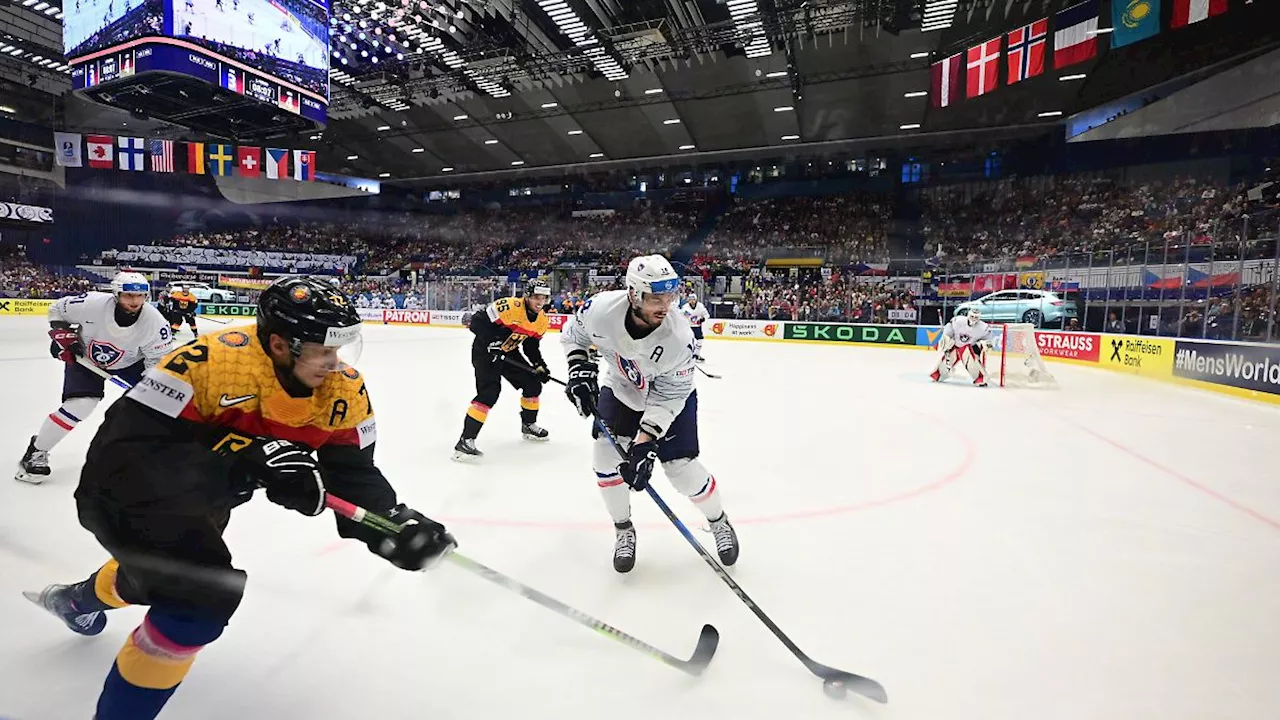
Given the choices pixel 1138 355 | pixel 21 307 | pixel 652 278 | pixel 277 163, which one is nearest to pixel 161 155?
pixel 277 163

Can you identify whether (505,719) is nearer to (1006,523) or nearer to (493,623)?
(493,623)

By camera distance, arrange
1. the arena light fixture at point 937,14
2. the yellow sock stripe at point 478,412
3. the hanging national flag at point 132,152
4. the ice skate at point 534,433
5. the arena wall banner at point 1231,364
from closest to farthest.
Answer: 1. the yellow sock stripe at point 478,412
2. the ice skate at point 534,433
3. the arena wall banner at point 1231,364
4. the arena light fixture at point 937,14
5. the hanging national flag at point 132,152

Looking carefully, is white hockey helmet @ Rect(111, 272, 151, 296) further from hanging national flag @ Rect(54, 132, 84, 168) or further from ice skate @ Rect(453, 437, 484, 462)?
hanging national flag @ Rect(54, 132, 84, 168)

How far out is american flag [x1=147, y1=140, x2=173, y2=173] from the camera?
18.1 m

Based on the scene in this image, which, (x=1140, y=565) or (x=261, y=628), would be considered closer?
(x=261, y=628)

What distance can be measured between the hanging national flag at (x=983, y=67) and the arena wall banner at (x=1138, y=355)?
4.96 m

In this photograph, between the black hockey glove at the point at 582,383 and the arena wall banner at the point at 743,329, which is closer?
the black hockey glove at the point at 582,383

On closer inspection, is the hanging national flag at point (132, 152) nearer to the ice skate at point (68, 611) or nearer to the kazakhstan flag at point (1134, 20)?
the ice skate at point (68, 611)

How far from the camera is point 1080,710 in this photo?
185 cm

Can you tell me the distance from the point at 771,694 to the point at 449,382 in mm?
7130

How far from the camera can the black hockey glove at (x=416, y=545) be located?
5.15ft

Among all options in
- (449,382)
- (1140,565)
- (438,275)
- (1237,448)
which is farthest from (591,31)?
(438,275)

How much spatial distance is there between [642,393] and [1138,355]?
1077 cm

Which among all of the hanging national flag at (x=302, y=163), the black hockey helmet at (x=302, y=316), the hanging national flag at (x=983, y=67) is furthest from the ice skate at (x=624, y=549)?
the hanging national flag at (x=302, y=163)
